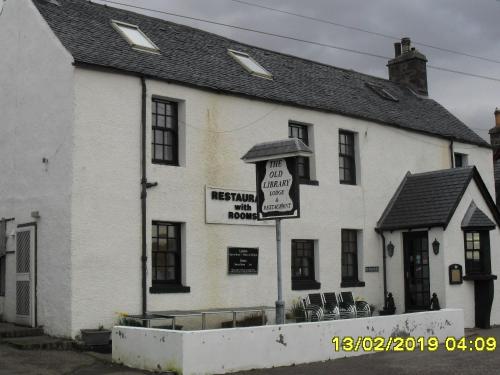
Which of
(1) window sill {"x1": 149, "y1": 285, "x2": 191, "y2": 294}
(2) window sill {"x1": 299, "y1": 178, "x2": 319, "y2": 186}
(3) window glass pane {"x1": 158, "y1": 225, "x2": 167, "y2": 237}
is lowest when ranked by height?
(1) window sill {"x1": 149, "y1": 285, "x2": 191, "y2": 294}

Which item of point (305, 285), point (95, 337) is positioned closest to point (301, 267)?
point (305, 285)

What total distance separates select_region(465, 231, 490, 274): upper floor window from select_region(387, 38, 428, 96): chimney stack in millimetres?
8910

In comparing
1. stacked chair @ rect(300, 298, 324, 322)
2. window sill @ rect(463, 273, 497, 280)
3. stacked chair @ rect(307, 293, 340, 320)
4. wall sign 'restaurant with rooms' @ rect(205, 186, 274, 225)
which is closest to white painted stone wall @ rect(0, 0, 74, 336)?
wall sign 'restaurant with rooms' @ rect(205, 186, 274, 225)

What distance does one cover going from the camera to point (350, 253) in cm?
2020

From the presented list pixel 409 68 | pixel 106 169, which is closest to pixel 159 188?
pixel 106 169

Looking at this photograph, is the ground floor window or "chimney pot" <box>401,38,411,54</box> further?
"chimney pot" <box>401,38,411,54</box>

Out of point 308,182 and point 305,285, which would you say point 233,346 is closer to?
point 305,285

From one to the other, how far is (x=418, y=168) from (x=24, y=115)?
12595 millimetres

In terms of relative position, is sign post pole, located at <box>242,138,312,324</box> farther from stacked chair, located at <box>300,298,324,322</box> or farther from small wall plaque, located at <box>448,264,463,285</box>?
small wall plaque, located at <box>448,264,463,285</box>

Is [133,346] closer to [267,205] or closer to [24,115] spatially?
[267,205]

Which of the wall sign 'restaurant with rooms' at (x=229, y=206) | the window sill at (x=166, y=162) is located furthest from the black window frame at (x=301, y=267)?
the window sill at (x=166, y=162)

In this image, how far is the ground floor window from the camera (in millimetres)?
18422

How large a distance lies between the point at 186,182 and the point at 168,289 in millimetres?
2519

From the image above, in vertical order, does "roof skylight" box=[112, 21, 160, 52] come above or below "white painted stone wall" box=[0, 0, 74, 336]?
above
